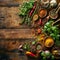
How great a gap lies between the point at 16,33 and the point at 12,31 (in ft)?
0.29

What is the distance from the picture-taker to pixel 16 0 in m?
4.99

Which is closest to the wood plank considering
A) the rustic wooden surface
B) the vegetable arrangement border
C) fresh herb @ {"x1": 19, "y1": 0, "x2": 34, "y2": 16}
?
the rustic wooden surface

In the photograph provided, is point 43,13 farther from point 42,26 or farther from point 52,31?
point 52,31

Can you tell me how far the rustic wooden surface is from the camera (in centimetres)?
465

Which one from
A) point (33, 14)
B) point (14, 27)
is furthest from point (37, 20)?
point (14, 27)

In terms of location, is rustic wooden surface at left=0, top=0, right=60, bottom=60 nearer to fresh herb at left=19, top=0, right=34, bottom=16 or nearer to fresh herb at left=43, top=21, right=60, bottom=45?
fresh herb at left=19, top=0, right=34, bottom=16

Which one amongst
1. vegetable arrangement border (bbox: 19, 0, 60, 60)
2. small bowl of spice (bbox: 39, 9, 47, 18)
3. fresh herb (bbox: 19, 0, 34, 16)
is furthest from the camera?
fresh herb (bbox: 19, 0, 34, 16)

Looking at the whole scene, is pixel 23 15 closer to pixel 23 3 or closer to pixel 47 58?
pixel 23 3

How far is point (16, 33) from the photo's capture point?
187 inches

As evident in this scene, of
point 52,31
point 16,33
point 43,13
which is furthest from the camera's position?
point 16,33

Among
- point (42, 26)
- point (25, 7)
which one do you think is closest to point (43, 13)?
point (42, 26)

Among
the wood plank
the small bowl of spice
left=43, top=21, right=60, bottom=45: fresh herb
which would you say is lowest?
the wood plank

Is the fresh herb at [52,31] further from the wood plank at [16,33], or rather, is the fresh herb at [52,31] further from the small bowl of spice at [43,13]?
the wood plank at [16,33]

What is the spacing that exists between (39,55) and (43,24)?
57cm
